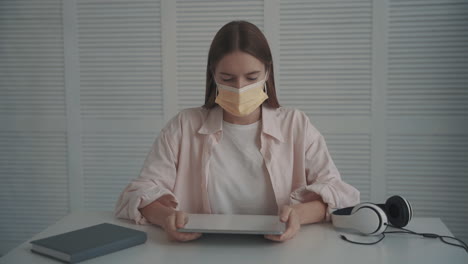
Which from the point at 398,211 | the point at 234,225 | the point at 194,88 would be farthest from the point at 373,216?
the point at 194,88

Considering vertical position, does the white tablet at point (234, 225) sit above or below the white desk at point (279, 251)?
above

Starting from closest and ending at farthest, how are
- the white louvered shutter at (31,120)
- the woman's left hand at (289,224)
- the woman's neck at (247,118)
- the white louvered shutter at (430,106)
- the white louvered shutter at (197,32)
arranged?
the woman's left hand at (289,224)
the woman's neck at (247,118)
the white louvered shutter at (430,106)
the white louvered shutter at (197,32)
the white louvered shutter at (31,120)

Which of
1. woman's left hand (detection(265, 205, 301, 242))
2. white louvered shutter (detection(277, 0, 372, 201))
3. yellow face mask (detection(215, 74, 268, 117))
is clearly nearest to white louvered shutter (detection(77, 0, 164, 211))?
white louvered shutter (detection(277, 0, 372, 201))

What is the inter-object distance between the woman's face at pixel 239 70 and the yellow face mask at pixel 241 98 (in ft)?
0.05

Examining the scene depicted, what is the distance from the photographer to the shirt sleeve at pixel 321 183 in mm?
1391

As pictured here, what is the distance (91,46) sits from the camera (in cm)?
296

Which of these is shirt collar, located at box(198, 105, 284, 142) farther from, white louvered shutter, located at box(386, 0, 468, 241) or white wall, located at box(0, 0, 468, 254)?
white louvered shutter, located at box(386, 0, 468, 241)

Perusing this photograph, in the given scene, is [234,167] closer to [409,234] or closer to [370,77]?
[409,234]

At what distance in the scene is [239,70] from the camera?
145 centimetres

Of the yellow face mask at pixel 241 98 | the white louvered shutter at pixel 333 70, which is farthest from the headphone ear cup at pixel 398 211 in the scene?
the white louvered shutter at pixel 333 70

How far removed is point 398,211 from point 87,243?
2.74 ft

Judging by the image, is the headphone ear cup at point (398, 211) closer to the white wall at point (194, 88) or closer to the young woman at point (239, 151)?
the young woman at point (239, 151)

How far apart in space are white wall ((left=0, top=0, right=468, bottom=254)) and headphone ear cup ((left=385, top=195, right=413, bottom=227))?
1.50m

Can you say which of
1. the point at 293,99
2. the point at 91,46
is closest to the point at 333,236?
the point at 293,99
